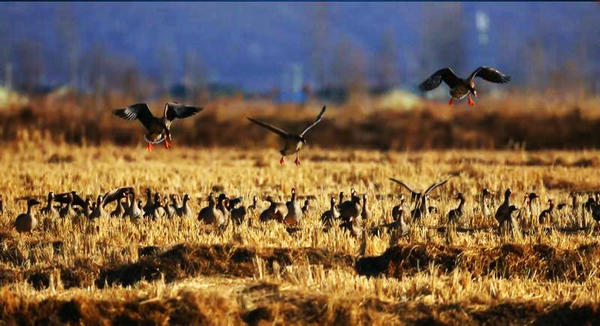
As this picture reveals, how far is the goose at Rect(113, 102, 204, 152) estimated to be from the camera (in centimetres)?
1240

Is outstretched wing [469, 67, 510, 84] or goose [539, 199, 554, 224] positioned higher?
outstretched wing [469, 67, 510, 84]

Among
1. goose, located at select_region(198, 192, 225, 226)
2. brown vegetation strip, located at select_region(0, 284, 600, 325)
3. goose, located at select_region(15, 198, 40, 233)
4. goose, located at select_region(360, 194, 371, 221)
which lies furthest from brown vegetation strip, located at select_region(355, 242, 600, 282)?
goose, located at select_region(15, 198, 40, 233)

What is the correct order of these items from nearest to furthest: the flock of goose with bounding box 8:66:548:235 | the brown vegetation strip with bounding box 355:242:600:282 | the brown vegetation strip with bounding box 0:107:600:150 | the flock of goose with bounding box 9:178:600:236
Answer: the brown vegetation strip with bounding box 355:242:600:282
the flock of goose with bounding box 9:178:600:236
the flock of goose with bounding box 8:66:548:235
the brown vegetation strip with bounding box 0:107:600:150

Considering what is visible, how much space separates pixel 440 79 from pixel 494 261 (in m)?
3.24

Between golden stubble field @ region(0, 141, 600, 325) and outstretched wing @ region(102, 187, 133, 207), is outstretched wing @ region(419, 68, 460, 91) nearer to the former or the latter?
golden stubble field @ region(0, 141, 600, 325)

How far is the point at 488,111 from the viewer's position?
107 ft

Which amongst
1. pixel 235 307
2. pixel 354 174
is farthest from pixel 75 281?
pixel 354 174

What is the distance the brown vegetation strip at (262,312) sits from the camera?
8586mm

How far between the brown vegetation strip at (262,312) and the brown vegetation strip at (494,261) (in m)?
1.42

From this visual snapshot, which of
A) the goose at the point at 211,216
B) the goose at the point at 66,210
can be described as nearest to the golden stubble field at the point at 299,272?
the goose at the point at 211,216

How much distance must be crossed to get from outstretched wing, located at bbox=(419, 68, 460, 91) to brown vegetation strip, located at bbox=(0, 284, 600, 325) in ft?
14.7

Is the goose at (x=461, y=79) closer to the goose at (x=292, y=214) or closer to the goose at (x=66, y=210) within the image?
the goose at (x=292, y=214)

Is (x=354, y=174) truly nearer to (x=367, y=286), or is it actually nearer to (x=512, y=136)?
(x=367, y=286)

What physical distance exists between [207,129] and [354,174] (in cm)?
1330
